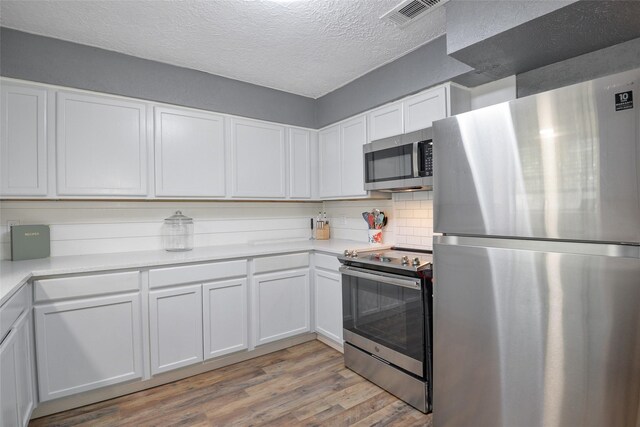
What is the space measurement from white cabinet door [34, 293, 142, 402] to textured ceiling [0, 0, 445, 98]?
1770 millimetres

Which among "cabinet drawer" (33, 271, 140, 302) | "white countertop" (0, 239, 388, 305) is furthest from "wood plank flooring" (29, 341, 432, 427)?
"white countertop" (0, 239, 388, 305)

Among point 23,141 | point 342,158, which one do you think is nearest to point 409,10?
point 342,158

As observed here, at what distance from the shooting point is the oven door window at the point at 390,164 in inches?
96.3

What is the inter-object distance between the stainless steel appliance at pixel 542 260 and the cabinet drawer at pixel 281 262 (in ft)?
4.96

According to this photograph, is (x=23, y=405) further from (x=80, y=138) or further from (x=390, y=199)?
(x=390, y=199)

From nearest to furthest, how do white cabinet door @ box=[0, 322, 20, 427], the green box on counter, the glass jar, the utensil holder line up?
1. white cabinet door @ box=[0, 322, 20, 427]
2. the green box on counter
3. the glass jar
4. the utensil holder

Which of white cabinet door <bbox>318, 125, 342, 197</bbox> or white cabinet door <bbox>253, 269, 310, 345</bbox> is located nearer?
white cabinet door <bbox>253, 269, 310, 345</bbox>

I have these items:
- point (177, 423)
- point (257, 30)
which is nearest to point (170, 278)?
point (177, 423)

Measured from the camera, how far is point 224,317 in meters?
2.59

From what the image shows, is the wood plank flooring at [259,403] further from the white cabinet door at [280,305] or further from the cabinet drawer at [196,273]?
the cabinet drawer at [196,273]

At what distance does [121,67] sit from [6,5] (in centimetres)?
67

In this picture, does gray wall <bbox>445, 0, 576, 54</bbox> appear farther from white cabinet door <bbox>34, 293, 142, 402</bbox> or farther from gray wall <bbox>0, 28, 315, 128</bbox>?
white cabinet door <bbox>34, 293, 142, 402</bbox>

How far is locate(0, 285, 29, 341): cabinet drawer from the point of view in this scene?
4.57ft

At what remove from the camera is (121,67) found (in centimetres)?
249
